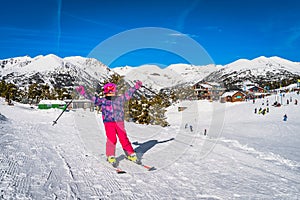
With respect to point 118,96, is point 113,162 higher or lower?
lower

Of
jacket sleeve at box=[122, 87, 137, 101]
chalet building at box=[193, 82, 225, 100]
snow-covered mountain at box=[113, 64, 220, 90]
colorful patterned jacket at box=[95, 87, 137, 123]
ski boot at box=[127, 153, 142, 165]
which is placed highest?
chalet building at box=[193, 82, 225, 100]

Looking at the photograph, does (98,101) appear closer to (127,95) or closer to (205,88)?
(127,95)

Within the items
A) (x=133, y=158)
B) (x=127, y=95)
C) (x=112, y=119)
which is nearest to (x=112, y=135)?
(x=112, y=119)

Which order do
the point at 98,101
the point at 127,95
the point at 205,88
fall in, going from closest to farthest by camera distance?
the point at 98,101 → the point at 127,95 → the point at 205,88

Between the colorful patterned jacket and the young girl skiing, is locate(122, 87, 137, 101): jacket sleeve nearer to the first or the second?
the young girl skiing

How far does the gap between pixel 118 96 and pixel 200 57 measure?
271cm

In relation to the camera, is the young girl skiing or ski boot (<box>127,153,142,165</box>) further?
ski boot (<box>127,153,142,165</box>)

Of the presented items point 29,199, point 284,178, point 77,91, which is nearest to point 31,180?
point 29,199

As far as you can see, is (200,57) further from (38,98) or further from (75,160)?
(38,98)

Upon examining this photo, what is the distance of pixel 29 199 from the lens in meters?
3.23

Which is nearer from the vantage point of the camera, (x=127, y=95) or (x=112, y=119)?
A: (x=112, y=119)

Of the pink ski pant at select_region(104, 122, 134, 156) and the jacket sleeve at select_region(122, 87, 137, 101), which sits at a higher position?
the jacket sleeve at select_region(122, 87, 137, 101)

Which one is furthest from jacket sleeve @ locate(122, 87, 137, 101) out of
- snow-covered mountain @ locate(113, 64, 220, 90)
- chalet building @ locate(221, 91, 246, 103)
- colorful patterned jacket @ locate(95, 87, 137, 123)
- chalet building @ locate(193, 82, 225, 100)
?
chalet building @ locate(221, 91, 246, 103)

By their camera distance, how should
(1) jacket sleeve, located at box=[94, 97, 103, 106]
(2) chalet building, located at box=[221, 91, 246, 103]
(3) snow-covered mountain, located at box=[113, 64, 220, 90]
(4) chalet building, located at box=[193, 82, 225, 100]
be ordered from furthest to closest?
(2) chalet building, located at box=[221, 91, 246, 103] → (4) chalet building, located at box=[193, 82, 225, 100] → (3) snow-covered mountain, located at box=[113, 64, 220, 90] → (1) jacket sleeve, located at box=[94, 97, 103, 106]
